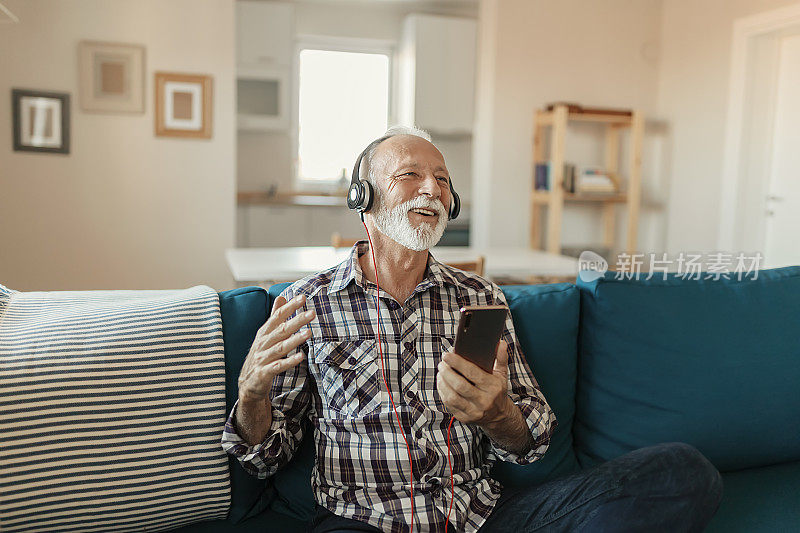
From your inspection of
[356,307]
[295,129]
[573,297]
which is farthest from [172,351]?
[295,129]

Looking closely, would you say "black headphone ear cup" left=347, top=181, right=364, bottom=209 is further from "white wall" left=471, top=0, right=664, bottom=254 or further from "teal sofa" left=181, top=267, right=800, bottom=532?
"white wall" left=471, top=0, right=664, bottom=254

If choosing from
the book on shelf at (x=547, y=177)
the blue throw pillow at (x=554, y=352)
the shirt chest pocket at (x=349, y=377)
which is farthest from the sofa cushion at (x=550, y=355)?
the book on shelf at (x=547, y=177)

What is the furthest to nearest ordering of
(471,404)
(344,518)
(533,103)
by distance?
(533,103) < (344,518) < (471,404)

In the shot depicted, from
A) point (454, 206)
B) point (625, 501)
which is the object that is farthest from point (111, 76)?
point (625, 501)

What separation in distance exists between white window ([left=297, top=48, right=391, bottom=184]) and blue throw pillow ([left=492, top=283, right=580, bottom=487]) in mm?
4685

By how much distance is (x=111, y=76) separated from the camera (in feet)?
13.2

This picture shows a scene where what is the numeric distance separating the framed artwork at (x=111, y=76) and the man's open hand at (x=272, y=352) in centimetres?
339

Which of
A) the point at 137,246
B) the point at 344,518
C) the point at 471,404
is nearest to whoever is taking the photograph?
the point at 471,404

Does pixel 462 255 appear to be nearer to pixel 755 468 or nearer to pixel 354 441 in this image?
pixel 755 468

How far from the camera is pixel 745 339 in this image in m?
1.66

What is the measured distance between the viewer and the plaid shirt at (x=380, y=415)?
1.25m

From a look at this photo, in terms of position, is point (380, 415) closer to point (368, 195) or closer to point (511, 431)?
point (511, 431)

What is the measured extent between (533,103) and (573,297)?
365cm

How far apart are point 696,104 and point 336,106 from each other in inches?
123
